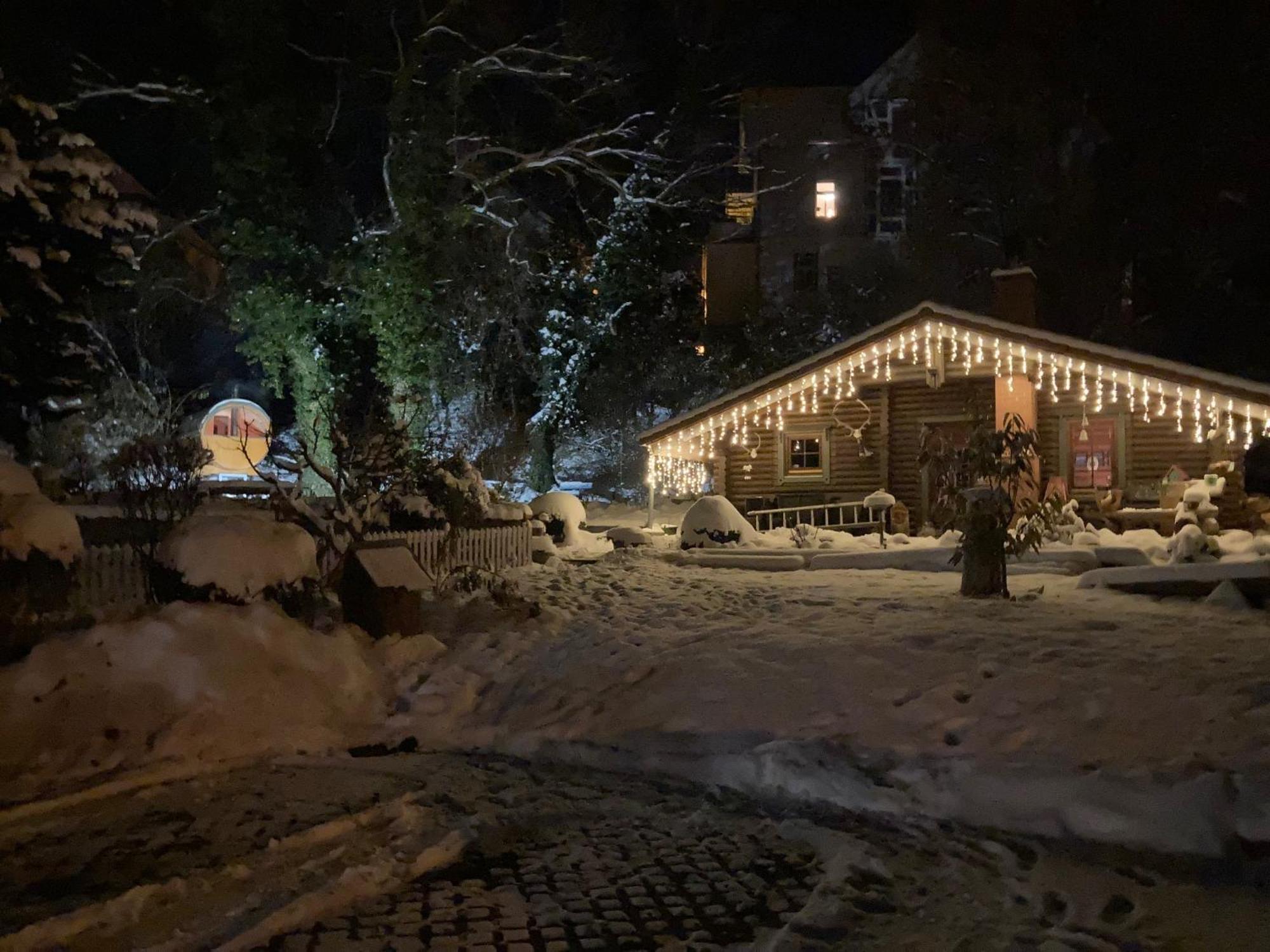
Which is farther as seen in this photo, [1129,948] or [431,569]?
[431,569]

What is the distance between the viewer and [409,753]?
7.38m

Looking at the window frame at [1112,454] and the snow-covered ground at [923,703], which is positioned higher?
the window frame at [1112,454]

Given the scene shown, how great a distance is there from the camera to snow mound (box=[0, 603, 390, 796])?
6.81 m

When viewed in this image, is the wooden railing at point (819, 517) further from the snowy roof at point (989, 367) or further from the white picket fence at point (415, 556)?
the white picket fence at point (415, 556)

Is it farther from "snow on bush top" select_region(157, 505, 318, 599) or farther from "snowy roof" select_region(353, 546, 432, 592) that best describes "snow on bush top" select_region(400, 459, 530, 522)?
"snow on bush top" select_region(157, 505, 318, 599)

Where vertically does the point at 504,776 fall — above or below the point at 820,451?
below

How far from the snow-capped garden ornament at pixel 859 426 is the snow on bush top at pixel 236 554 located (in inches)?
555

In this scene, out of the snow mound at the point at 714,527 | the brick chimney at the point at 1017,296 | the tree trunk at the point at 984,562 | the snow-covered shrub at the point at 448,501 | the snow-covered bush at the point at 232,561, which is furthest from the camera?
the brick chimney at the point at 1017,296

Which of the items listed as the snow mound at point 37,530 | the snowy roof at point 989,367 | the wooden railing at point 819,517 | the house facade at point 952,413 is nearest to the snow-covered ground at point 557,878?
the snow mound at point 37,530

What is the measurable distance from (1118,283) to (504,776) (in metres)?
28.5

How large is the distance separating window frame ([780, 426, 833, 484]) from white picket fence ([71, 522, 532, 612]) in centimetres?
688

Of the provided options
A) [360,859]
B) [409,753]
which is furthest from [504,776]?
[360,859]

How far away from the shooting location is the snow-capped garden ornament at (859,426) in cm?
2080

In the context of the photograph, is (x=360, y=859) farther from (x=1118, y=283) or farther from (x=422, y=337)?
(x=1118, y=283)
